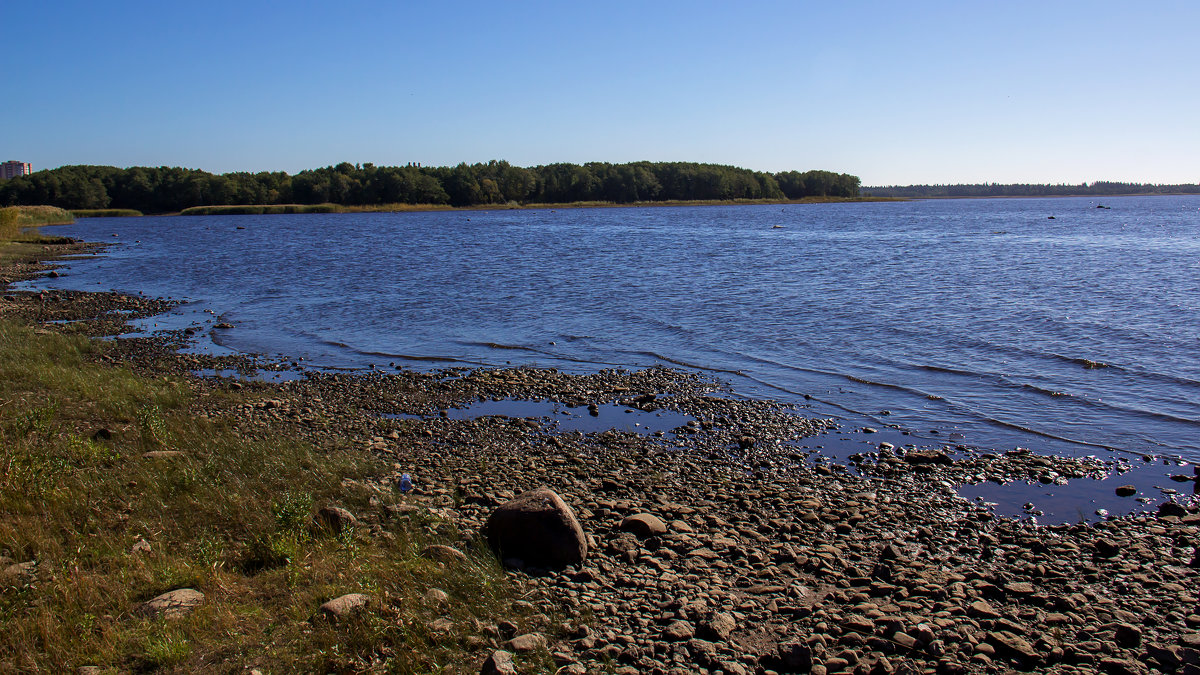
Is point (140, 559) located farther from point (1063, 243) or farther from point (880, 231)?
point (880, 231)

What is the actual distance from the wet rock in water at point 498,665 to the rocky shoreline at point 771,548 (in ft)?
0.14

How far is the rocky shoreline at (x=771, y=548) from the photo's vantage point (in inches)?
251

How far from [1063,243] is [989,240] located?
659 centimetres

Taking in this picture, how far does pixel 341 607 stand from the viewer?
6035 millimetres

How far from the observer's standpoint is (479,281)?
39.3m

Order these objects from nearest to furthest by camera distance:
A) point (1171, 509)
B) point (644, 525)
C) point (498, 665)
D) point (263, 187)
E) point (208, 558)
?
point (498, 665), point (208, 558), point (644, 525), point (1171, 509), point (263, 187)

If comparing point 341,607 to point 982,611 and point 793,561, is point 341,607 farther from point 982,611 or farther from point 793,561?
point 982,611

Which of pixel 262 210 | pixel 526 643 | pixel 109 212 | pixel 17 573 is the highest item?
pixel 262 210

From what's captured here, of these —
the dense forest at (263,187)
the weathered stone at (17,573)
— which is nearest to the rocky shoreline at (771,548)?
the weathered stone at (17,573)

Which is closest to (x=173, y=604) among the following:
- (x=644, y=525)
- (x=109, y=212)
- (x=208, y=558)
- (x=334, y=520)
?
(x=208, y=558)

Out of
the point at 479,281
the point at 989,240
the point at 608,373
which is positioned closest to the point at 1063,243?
the point at 989,240

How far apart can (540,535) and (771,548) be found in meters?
2.69

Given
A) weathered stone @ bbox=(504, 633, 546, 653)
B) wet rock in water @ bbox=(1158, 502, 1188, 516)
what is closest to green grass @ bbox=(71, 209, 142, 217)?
weathered stone @ bbox=(504, 633, 546, 653)

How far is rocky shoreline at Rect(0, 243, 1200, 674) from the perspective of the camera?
6371mm
